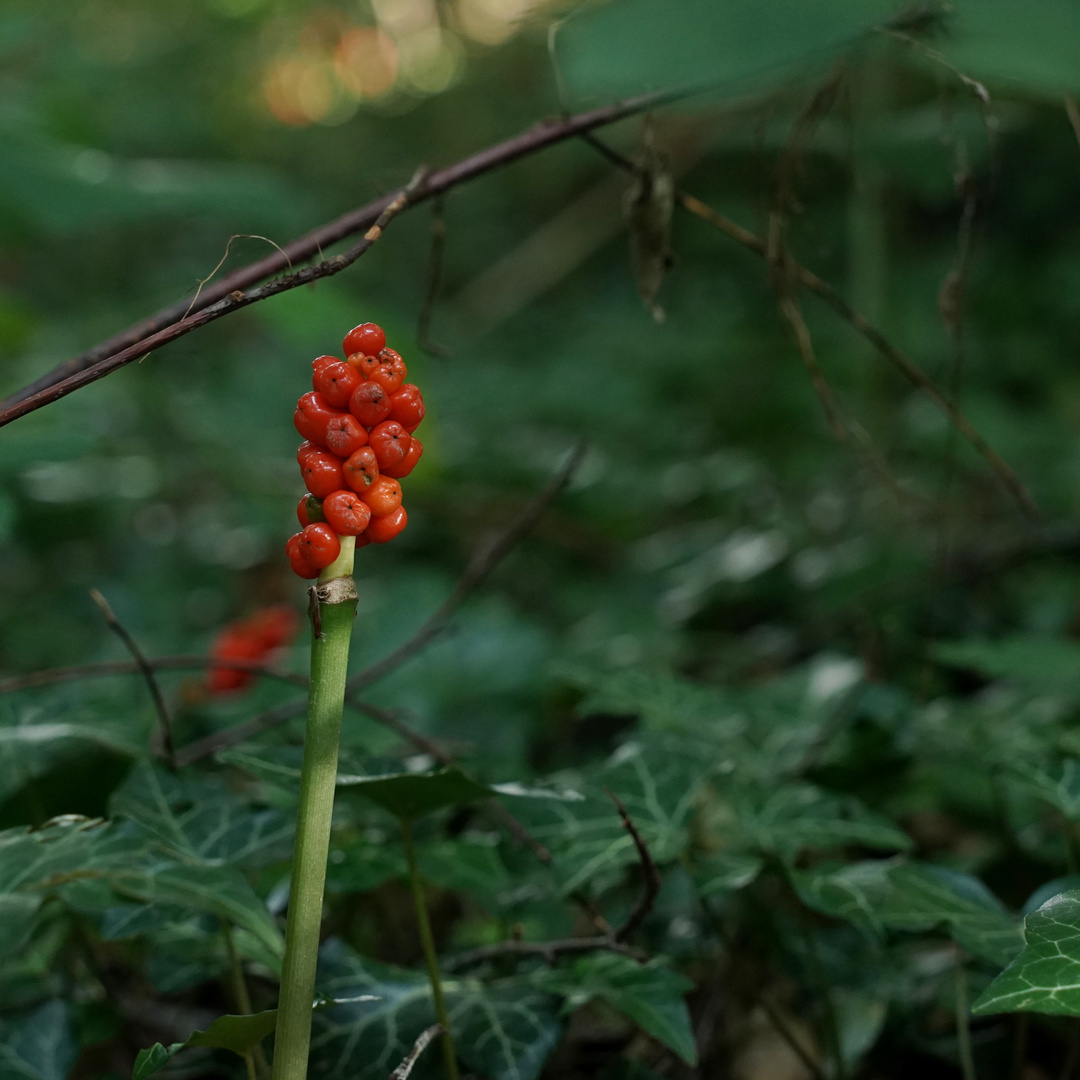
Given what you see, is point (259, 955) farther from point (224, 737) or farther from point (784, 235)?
point (784, 235)

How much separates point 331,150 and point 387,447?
20.9 feet

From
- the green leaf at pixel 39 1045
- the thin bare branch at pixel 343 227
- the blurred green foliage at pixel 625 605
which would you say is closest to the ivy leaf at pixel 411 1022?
the blurred green foliage at pixel 625 605

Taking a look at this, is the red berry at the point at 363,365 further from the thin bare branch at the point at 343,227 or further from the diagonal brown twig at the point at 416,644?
the diagonal brown twig at the point at 416,644

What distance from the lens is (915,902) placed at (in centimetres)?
89

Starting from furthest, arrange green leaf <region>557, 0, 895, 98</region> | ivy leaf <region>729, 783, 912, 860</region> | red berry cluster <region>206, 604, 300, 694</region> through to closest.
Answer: red berry cluster <region>206, 604, 300, 694</region>
ivy leaf <region>729, 783, 912, 860</region>
green leaf <region>557, 0, 895, 98</region>

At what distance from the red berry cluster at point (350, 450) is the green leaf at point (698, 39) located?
224 millimetres

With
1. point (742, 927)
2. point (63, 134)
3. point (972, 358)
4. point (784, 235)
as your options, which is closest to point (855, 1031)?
point (742, 927)

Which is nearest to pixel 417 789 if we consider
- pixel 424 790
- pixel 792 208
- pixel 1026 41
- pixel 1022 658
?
pixel 424 790

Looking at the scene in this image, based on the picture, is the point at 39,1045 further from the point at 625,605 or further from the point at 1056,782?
the point at 625,605

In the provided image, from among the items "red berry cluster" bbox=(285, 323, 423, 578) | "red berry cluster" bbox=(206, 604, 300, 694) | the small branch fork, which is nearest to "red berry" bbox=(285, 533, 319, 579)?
"red berry cluster" bbox=(285, 323, 423, 578)

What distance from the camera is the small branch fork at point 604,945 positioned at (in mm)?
825

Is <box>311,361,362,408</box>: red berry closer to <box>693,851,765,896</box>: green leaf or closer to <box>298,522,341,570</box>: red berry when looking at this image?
<box>298,522,341,570</box>: red berry

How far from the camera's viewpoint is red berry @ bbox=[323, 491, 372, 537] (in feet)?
2.04

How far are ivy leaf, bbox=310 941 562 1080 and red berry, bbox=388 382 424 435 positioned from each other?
49 centimetres
